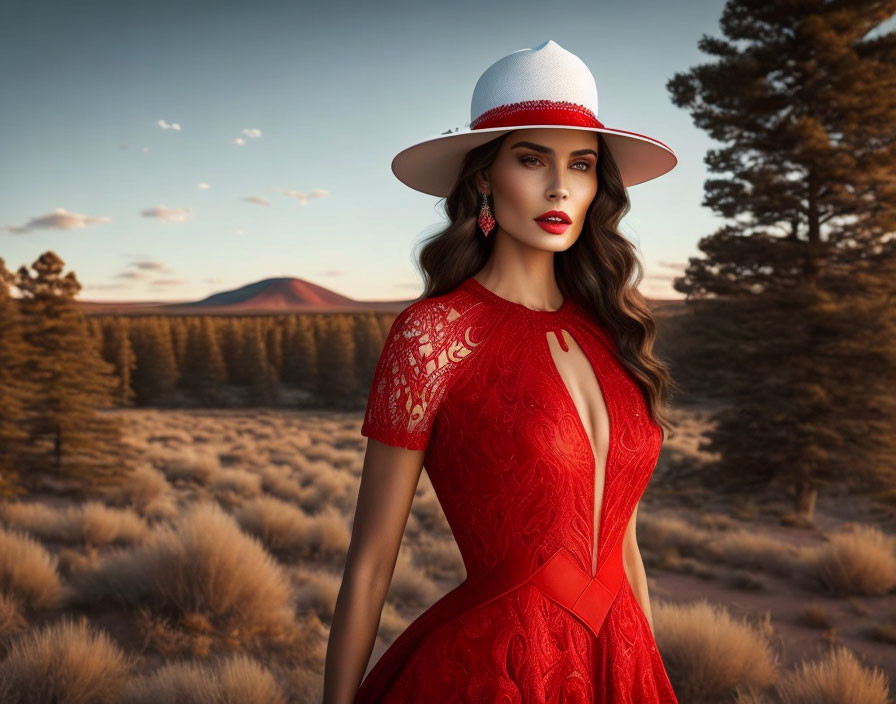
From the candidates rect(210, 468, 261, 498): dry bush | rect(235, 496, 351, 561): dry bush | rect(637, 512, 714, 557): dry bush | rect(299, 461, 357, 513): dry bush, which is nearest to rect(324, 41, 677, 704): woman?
rect(235, 496, 351, 561): dry bush

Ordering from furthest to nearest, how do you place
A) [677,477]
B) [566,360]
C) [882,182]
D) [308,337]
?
[308,337] < [677,477] < [882,182] < [566,360]

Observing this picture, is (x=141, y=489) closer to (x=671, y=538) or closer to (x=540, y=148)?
(x=671, y=538)

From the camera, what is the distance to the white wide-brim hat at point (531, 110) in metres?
1.97

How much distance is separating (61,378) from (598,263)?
1370cm

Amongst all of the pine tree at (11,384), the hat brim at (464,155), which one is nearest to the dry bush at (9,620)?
the hat brim at (464,155)

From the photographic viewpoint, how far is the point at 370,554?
1.79 metres

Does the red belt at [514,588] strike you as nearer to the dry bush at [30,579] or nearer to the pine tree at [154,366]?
the dry bush at [30,579]

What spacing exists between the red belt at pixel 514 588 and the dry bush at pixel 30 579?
6.32 meters

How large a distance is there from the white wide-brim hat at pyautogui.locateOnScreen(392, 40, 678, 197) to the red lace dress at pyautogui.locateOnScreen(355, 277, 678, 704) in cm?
49

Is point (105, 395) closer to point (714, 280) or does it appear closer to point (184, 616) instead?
point (184, 616)

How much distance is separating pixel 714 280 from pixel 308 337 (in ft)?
121

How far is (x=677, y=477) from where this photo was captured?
1408cm

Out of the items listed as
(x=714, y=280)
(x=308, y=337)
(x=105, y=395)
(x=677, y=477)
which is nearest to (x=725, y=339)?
(x=714, y=280)

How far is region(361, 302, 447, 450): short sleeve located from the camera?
177 cm
